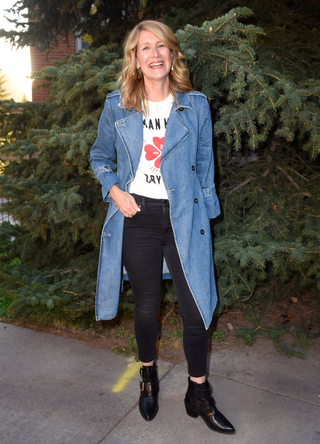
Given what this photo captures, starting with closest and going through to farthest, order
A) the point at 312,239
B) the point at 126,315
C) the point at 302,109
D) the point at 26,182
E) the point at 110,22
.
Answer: the point at 302,109
the point at 312,239
the point at 26,182
the point at 126,315
the point at 110,22

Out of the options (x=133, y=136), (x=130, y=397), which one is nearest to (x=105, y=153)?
(x=133, y=136)

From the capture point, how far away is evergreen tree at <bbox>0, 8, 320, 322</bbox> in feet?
8.42

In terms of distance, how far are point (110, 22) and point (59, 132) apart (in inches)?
87.9

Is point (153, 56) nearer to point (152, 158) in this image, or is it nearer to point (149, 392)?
point (152, 158)

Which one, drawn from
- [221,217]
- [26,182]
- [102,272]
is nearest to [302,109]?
[221,217]

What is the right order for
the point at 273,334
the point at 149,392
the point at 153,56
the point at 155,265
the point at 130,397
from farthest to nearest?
Result: the point at 273,334, the point at 130,397, the point at 149,392, the point at 155,265, the point at 153,56

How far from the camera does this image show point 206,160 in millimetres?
2330

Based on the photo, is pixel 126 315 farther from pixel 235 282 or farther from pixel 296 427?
pixel 296 427

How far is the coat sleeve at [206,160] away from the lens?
2275mm

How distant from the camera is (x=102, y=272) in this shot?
2.38 m

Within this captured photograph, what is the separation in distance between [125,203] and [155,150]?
34 centimetres

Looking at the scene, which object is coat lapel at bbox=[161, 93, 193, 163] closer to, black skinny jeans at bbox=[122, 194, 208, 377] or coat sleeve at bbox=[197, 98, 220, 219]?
coat sleeve at bbox=[197, 98, 220, 219]

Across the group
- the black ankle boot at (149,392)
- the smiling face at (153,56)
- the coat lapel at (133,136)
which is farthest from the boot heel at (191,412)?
the smiling face at (153,56)

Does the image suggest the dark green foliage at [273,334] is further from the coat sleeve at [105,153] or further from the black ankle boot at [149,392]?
the coat sleeve at [105,153]
